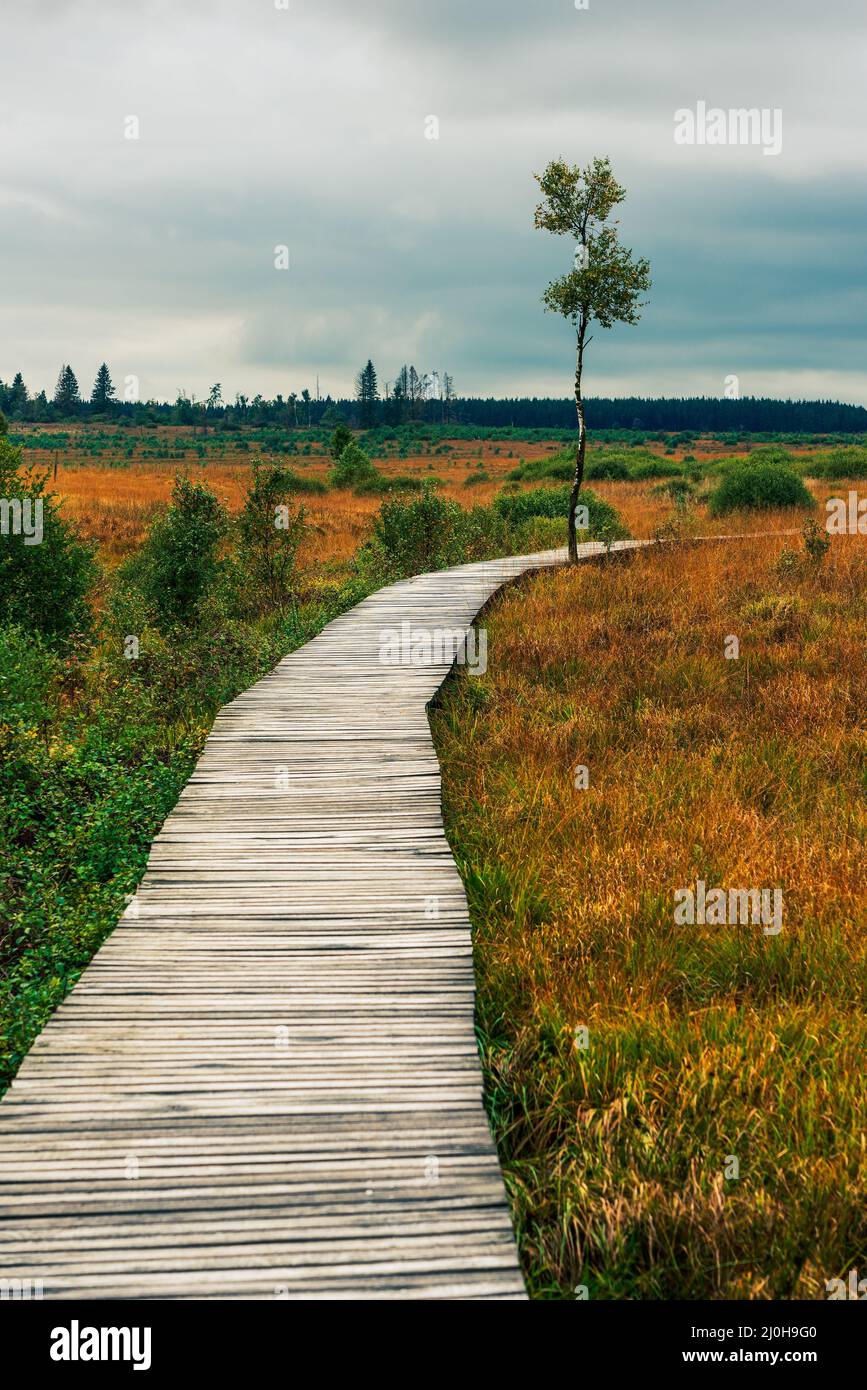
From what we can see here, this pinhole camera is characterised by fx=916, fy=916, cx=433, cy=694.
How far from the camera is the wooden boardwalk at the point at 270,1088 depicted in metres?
2.25

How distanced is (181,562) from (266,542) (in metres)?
1.42

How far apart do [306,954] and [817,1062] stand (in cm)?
192

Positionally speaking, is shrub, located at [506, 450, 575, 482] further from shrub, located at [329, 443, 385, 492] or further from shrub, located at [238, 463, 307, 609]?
shrub, located at [238, 463, 307, 609]

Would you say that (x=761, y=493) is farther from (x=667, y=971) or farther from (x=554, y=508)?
(x=667, y=971)

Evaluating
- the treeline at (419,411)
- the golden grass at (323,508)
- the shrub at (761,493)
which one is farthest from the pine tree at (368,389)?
the shrub at (761,493)

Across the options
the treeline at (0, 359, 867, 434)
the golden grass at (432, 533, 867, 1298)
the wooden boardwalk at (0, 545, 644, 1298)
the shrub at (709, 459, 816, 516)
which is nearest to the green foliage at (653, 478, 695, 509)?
the shrub at (709, 459, 816, 516)

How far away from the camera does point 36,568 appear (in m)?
11.4

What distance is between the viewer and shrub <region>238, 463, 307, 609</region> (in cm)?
1398

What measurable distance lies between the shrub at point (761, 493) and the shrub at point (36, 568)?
1709 cm

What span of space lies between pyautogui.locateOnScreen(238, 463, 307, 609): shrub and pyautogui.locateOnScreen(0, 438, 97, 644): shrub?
8.88 feet

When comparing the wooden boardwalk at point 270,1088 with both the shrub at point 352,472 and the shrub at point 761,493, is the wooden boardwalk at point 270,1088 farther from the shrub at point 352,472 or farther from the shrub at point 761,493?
the shrub at point 352,472

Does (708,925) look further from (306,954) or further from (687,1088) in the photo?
(306,954)

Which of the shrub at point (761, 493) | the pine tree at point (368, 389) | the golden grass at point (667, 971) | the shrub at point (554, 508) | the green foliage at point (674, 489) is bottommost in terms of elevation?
the golden grass at point (667, 971)

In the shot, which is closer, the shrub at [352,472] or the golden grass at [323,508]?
the golden grass at [323,508]
